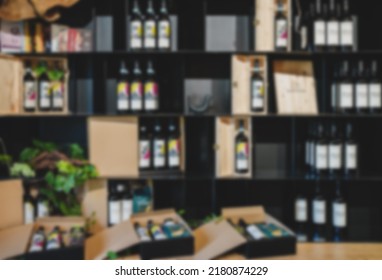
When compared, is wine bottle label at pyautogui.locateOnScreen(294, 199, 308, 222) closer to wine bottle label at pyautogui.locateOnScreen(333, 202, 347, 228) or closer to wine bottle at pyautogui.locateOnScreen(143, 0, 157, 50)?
wine bottle label at pyautogui.locateOnScreen(333, 202, 347, 228)

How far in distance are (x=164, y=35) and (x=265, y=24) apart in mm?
634

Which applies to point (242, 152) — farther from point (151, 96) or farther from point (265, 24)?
point (265, 24)

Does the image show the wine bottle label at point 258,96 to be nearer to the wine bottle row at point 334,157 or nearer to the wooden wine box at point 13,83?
the wine bottle row at point 334,157

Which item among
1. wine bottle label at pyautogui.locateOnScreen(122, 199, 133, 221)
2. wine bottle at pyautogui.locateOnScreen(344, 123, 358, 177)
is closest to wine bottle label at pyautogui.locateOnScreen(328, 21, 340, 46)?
wine bottle at pyautogui.locateOnScreen(344, 123, 358, 177)

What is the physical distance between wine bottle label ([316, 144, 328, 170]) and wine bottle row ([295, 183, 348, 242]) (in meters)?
0.23

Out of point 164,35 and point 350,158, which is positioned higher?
point 164,35

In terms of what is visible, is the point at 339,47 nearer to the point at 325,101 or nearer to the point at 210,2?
the point at 325,101

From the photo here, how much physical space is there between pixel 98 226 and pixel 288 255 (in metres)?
1.27

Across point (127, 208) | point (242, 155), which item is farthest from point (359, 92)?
point (127, 208)

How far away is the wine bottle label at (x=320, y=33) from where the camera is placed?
2787mm

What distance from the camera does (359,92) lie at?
2795mm

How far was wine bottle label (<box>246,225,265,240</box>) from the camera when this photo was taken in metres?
1.94

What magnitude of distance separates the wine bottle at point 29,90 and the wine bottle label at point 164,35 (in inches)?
33.5

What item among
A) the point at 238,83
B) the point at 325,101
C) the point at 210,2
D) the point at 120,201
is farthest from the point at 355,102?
the point at 120,201
